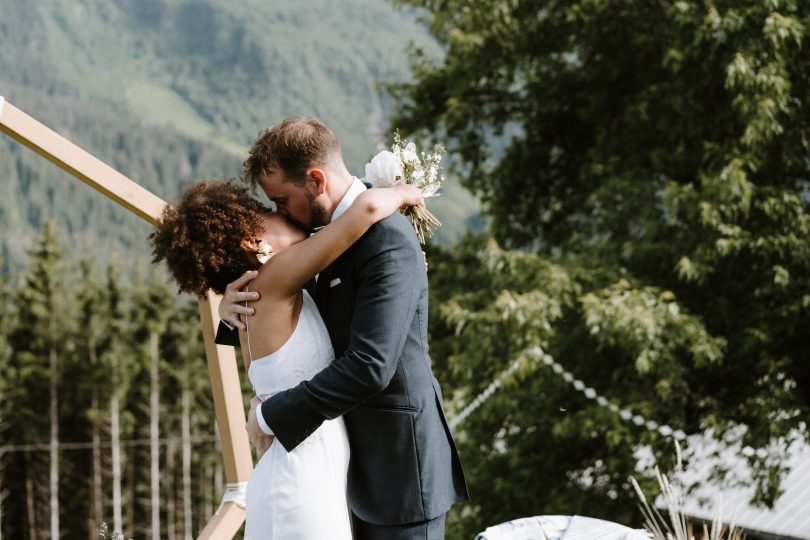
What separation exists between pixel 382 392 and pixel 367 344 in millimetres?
182

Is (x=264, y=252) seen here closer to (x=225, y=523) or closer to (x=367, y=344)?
(x=367, y=344)

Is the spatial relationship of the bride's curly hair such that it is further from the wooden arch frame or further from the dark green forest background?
the dark green forest background

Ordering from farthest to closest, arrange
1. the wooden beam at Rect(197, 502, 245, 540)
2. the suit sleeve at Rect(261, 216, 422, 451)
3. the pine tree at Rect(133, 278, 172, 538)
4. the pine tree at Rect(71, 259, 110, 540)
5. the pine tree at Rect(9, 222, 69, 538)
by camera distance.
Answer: the pine tree at Rect(133, 278, 172, 538)
the pine tree at Rect(71, 259, 110, 540)
the pine tree at Rect(9, 222, 69, 538)
the wooden beam at Rect(197, 502, 245, 540)
the suit sleeve at Rect(261, 216, 422, 451)

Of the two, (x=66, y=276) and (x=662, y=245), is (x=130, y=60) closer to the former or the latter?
(x=66, y=276)

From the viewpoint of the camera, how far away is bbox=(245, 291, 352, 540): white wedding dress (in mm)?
2080

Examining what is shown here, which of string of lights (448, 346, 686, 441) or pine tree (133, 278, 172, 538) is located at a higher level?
pine tree (133, 278, 172, 538)

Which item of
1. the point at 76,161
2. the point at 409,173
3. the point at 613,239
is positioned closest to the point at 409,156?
the point at 409,173

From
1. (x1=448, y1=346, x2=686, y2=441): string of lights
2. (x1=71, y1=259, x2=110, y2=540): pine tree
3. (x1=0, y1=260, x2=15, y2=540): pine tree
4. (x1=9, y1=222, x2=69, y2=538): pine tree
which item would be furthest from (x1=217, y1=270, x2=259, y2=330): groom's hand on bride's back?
(x1=71, y1=259, x2=110, y2=540): pine tree

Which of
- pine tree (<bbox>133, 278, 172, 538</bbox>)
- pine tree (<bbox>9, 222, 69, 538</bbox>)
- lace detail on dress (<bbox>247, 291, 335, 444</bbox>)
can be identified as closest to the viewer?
lace detail on dress (<bbox>247, 291, 335, 444</bbox>)

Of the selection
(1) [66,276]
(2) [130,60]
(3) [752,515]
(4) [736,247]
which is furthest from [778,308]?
(2) [130,60]

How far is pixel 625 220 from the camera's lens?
8.42m

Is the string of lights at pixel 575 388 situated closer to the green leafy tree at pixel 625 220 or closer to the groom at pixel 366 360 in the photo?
the green leafy tree at pixel 625 220

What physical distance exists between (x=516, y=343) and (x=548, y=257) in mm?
A: 1246

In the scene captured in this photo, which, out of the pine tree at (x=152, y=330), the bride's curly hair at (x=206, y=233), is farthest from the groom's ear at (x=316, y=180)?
the pine tree at (x=152, y=330)
